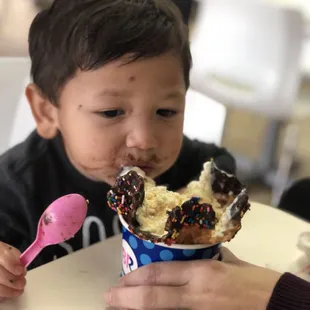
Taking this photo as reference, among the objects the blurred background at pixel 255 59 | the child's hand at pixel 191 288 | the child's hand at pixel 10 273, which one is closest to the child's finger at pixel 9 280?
the child's hand at pixel 10 273

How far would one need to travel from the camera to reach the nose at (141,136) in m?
0.74

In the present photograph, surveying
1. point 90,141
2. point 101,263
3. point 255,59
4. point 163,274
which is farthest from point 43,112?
point 255,59

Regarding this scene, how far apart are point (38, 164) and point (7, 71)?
282 mm

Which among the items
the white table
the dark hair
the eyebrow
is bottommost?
the white table

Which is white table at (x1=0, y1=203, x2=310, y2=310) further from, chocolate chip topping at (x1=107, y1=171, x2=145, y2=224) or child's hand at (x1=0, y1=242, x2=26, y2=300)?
chocolate chip topping at (x1=107, y1=171, x2=145, y2=224)

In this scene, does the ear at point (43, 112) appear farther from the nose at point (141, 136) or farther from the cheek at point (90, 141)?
the nose at point (141, 136)

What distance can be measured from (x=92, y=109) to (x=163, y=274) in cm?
27

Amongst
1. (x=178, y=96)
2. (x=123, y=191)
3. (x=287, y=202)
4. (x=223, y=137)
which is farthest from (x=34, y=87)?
(x=287, y=202)

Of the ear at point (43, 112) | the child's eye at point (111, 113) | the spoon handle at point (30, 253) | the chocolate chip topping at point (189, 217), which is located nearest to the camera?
the chocolate chip topping at point (189, 217)

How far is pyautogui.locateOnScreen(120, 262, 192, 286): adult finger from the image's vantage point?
61 centimetres

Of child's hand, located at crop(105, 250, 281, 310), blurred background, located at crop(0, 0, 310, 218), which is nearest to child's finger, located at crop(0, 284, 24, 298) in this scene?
child's hand, located at crop(105, 250, 281, 310)

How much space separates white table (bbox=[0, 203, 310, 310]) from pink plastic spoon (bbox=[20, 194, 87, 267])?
0.07m

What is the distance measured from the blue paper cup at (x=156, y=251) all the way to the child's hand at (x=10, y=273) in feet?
0.43

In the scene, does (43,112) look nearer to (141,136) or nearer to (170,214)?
(141,136)
